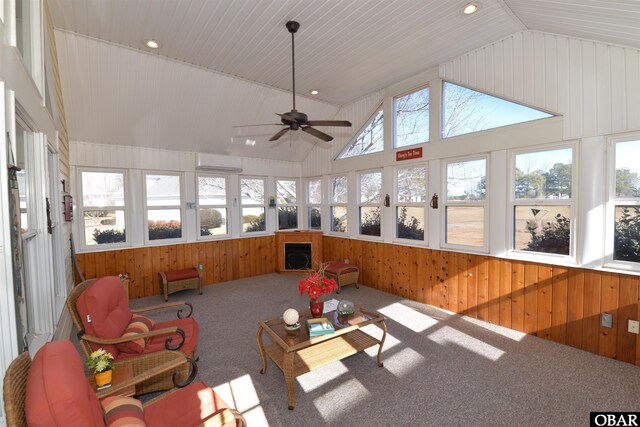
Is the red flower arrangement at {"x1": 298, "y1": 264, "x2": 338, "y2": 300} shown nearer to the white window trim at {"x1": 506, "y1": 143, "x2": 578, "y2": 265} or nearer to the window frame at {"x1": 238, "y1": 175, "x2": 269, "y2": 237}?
the white window trim at {"x1": 506, "y1": 143, "x2": 578, "y2": 265}

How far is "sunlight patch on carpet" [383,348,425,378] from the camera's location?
8.98 feet

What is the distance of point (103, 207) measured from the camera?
489 cm

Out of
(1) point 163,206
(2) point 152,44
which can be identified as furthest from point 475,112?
(1) point 163,206

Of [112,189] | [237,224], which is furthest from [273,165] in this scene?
[112,189]

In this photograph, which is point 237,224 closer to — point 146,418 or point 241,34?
point 241,34

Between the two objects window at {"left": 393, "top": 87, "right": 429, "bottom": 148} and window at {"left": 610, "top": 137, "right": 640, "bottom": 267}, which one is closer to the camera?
window at {"left": 610, "top": 137, "right": 640, "bottom": 267}

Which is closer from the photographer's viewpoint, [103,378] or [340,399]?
[103,378]

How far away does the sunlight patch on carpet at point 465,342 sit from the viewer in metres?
3.02

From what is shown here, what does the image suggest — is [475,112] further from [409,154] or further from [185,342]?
[185,342]

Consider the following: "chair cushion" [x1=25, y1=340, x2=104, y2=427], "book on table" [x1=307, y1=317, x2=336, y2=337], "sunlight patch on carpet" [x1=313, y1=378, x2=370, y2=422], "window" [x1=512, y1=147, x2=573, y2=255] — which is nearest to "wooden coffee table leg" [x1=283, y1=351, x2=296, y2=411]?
"sunlight patch on carpet" [x1=313, y1=378, x2=370, y2=422]

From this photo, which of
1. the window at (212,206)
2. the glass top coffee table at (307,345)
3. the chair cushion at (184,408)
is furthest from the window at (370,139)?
the chair cushion at (184,408)

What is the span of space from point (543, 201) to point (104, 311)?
4.59 m

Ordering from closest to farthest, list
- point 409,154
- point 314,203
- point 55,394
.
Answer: point 55,394, point 409,154, point 314,203

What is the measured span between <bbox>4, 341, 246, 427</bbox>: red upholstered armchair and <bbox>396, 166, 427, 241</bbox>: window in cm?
386
